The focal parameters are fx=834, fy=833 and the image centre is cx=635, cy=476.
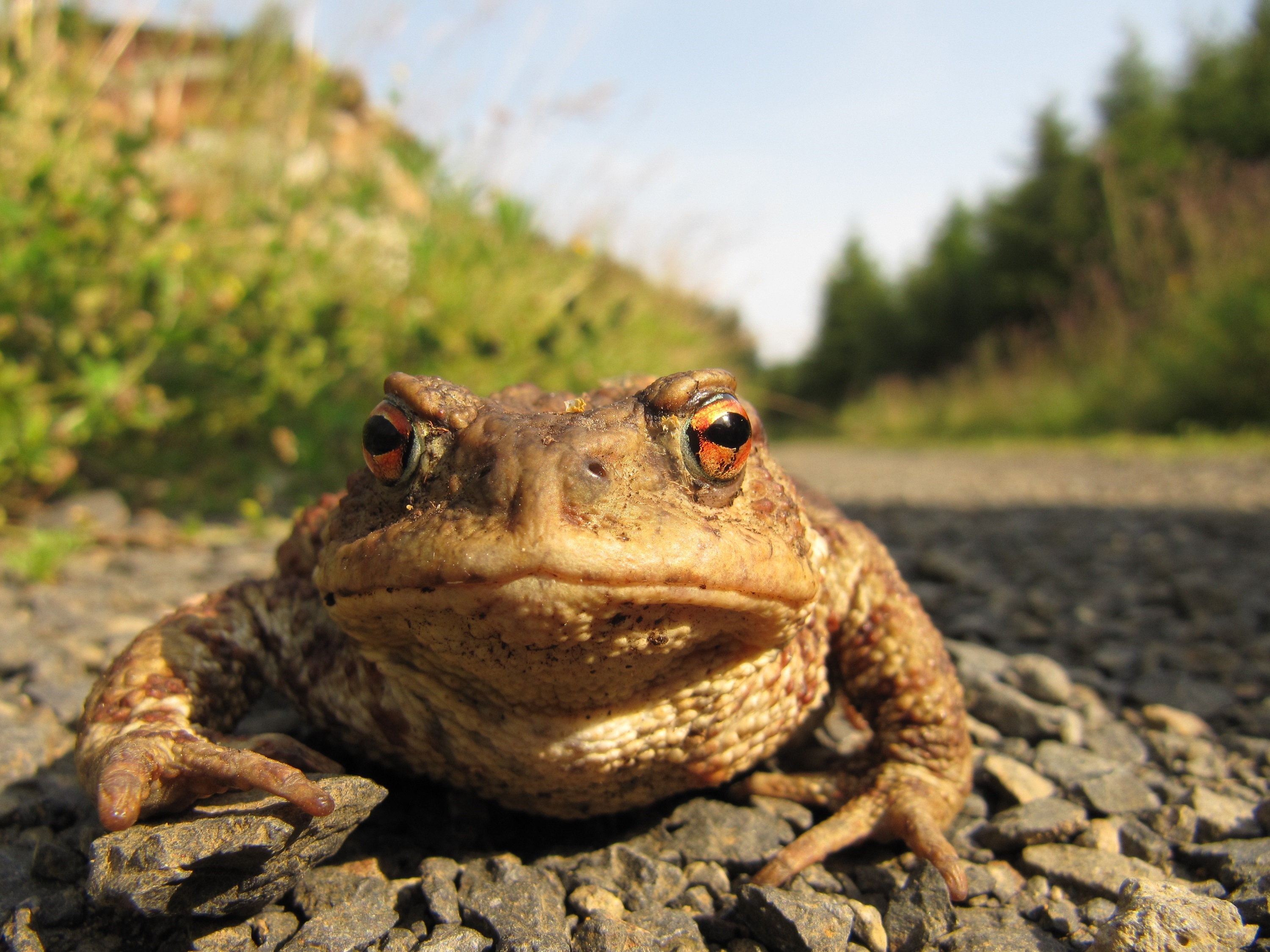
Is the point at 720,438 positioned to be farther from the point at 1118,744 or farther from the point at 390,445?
the point at 1118,744

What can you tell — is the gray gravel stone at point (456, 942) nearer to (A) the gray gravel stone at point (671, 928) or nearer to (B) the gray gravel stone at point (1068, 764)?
(A) the gray gravel stone at point (671, 928)

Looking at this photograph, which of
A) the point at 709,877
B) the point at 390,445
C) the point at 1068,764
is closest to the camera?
the point at 390,445

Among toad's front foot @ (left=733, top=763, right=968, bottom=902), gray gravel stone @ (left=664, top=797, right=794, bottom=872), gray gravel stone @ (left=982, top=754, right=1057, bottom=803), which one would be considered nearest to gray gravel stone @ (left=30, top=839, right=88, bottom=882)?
gray gravel stone @ (left=664, top=797, right=794, bottom=872)

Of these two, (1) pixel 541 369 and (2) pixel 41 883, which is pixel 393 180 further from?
(2) pixel 41 883

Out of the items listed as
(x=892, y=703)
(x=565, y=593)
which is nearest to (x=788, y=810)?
(x=892, y=703)

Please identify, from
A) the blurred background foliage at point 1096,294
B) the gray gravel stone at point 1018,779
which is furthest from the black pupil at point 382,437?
the blurred background foliage at point 1096,294

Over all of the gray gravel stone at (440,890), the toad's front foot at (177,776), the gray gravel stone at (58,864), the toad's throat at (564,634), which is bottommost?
the gray gravel stone at (440,890)

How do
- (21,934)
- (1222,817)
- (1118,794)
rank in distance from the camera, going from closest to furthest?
1. (21,934)
2. (1222,817)
3. (1118,794)

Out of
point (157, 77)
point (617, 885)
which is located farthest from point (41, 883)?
point (157, 77)
